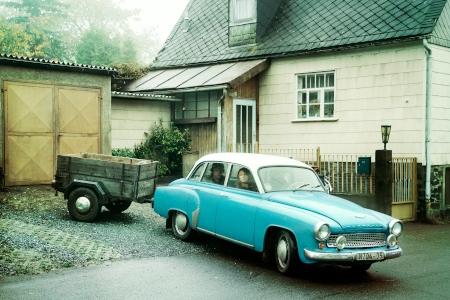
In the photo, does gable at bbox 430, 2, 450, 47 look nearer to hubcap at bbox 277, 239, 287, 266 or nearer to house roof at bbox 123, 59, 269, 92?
house roof at bbox 123, 59, 269, 92

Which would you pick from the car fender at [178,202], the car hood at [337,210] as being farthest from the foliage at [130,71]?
the car hood at [337,210]

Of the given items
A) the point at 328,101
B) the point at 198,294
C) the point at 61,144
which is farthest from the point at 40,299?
the point at 328,101

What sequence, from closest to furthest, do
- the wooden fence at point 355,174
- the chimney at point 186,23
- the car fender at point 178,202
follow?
the car fender at point 178,202 → the wooden fence at point 355,174 → the chimney at point 186,23

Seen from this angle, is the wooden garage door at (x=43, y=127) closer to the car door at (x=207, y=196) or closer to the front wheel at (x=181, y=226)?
the front wheel at (x=181, y=226)

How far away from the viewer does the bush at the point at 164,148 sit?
1717 cm

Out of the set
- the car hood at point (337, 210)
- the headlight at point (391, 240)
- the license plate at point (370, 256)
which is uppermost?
the car hood at point (337, 210)

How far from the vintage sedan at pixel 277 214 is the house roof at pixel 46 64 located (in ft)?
20.7

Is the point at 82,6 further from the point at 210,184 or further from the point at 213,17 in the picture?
the point at 210,184

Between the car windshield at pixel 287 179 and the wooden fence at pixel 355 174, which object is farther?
the wooden fence at pixel 355 174

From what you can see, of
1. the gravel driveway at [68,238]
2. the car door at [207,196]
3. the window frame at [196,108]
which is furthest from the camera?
the window frame at [196,108]

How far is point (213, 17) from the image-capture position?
69.6 ft

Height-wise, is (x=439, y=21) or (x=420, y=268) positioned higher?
(x=439, y=21)

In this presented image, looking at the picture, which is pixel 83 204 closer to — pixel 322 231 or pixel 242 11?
pixel 322 231

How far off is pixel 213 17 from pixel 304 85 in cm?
638
